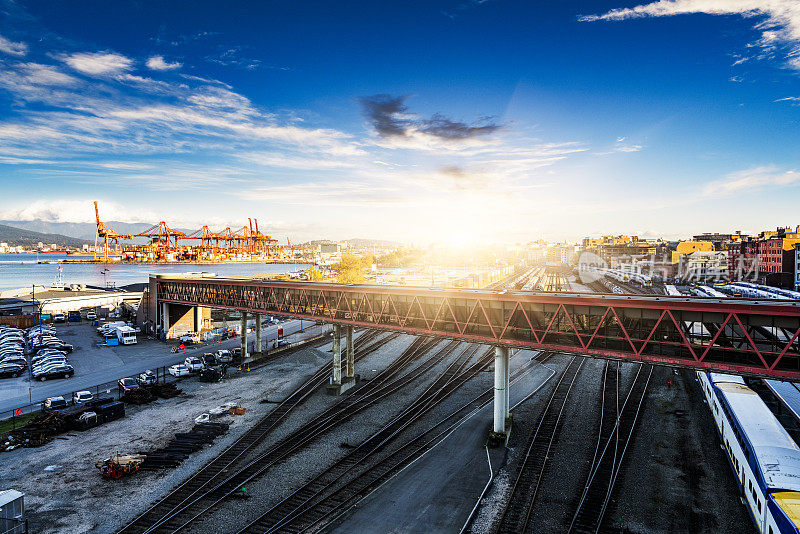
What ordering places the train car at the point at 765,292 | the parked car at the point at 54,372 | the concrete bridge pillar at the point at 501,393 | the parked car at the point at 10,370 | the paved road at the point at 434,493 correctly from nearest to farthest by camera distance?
1. the paved road at the point at 434,493
2. the concrete bridge pillar at the point at 501,393
3. the parked car at the point at 54,372
4. the parked car at the point at 10,370
5. the train car at the point at 765,292

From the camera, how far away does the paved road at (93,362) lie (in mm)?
32312

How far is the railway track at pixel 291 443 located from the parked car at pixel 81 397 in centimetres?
1655

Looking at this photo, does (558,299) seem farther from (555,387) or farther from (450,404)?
(555,387)

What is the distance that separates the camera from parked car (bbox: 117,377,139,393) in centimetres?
3190

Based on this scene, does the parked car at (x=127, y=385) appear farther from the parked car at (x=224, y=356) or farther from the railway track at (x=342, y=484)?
the railway track at (x=342, y=484)

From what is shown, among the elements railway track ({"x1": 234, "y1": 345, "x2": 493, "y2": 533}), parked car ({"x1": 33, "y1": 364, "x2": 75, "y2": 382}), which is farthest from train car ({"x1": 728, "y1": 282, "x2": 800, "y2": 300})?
parked car ({"x1": 33, "y1": 364, "x2": 75, "y2": 382})

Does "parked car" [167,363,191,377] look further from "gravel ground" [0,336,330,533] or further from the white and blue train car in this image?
the white and blue train car

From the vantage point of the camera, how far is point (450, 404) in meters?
30.0

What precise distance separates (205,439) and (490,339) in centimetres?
1725

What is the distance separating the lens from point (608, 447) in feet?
76.4

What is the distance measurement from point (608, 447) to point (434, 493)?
426 inches

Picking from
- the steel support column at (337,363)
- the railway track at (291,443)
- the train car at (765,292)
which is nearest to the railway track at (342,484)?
the railway track at (291,443)

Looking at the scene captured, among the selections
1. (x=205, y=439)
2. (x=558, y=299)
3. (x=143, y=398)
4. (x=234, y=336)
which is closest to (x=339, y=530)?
(x=205, y=439)

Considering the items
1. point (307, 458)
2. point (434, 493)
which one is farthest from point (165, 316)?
point (434, 493)
